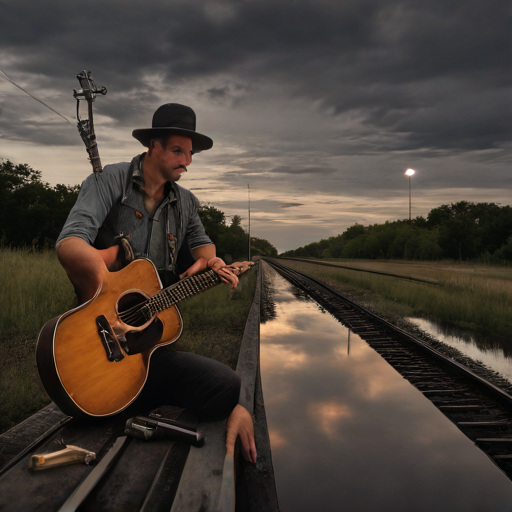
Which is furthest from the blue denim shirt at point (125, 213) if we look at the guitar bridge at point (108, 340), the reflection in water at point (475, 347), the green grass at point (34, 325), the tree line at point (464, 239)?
the tree line at point (464, 239)

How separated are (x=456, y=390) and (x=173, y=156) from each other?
14.4ft

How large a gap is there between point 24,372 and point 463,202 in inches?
4110

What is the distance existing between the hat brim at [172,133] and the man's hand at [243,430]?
1908 mm

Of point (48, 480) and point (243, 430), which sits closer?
point (48, 480)

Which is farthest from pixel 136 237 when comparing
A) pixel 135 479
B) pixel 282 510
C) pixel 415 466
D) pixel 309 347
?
pixel 309 347

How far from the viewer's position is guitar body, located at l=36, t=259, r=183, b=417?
214cm

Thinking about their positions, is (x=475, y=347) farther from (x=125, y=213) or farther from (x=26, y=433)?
(x=26, y=433)

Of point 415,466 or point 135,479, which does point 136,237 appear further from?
point 415,466

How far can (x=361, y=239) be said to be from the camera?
125 m

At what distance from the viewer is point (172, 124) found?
2.91 metres

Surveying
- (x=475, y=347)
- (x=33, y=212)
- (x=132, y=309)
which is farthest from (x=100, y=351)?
(x=33, y=212)

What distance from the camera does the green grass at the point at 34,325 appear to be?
12.7ft

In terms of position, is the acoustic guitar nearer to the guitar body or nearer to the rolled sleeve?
the guitar body

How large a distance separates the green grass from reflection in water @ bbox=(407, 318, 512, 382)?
380cm
